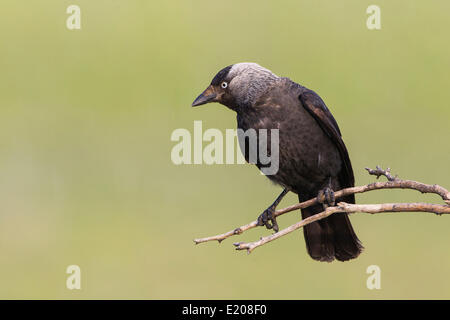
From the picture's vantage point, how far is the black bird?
23.1 feet

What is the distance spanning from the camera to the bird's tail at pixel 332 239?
24.9ft

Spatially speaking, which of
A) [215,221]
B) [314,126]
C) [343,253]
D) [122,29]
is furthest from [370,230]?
[122,29]

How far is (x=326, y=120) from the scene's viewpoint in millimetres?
7074

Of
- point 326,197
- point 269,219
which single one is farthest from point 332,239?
point 326,197

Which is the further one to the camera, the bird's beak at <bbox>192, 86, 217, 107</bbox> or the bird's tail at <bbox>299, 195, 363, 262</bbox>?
the bird's tail at <bbox>299, 195, 363, 262</bbox>

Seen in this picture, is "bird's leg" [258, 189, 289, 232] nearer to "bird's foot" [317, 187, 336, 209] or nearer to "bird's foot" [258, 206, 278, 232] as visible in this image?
"bird's foot" [258, 206, 278, 232]

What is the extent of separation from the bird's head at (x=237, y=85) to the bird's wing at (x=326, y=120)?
0.40 metres

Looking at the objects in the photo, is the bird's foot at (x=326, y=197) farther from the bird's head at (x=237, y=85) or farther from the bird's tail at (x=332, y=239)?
the bird's head at (x=237, y=85)

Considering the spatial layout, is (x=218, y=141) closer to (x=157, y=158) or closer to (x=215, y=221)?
(x=215, y=221)

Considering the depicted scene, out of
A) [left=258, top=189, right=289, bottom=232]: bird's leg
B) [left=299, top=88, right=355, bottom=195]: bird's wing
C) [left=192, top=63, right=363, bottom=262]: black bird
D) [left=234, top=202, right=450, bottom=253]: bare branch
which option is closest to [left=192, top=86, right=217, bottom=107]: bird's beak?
[left=192, top=63, right=363, bottom=262]: black bird

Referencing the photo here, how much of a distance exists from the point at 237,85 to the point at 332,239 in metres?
1.67

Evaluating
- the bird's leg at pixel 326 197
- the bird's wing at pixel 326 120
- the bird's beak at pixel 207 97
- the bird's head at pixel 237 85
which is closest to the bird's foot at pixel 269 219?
the bird's leg at pixel 326 197

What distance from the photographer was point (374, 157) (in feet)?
42.9

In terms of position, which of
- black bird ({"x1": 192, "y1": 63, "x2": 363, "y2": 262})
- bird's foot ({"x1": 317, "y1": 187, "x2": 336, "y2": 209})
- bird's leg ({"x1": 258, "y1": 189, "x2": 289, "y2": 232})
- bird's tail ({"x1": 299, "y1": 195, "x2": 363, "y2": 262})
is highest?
black bird ({"x1": 192, "y1": 63, "x2": 363, "y2": 262})
